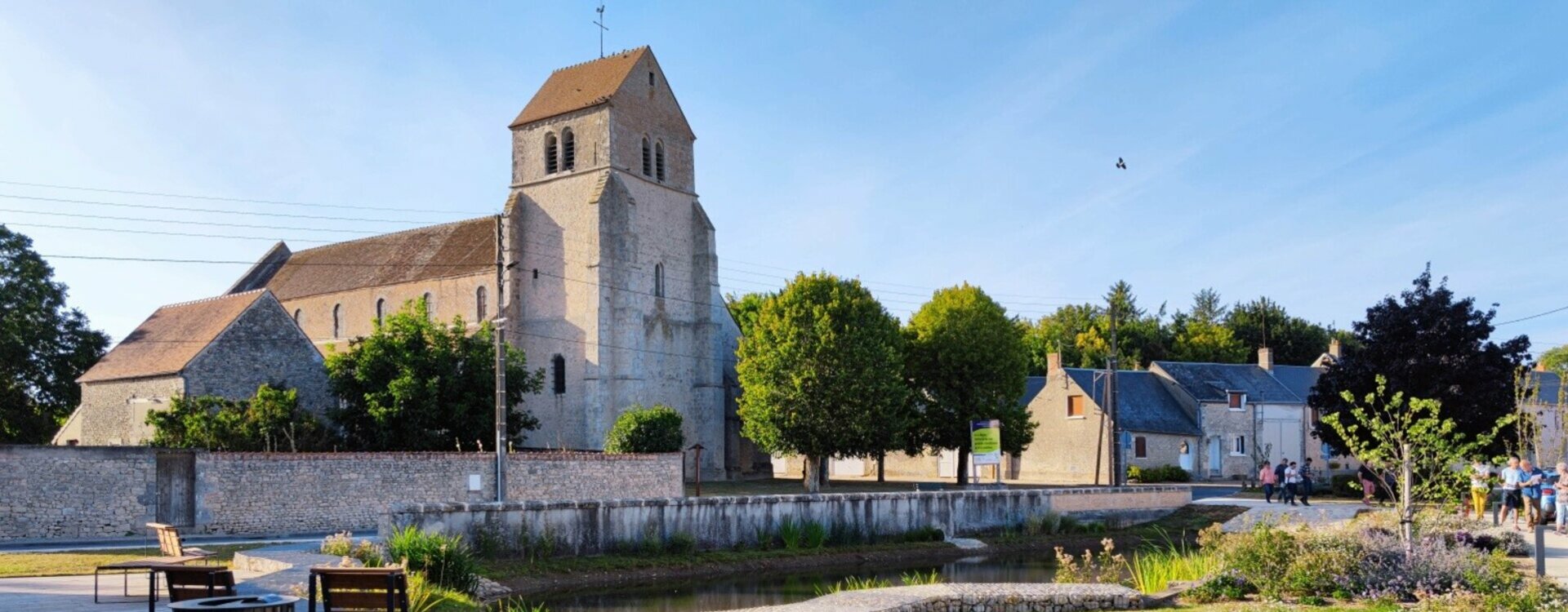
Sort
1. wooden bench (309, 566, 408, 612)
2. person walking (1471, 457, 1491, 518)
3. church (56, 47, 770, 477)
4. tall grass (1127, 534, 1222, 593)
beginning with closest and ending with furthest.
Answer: wooden bench (309, 566, 408, 612) < tall grass (1127, 534, 1222, 593) < person walking (1471, 457, 1491, 518) < church (56, 47, 770, 477)

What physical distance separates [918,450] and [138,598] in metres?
35.0

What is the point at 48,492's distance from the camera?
76.1 ft

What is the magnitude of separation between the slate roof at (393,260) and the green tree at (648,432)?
1376 cm

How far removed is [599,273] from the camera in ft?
158

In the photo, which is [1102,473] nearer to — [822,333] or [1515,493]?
[822,333]

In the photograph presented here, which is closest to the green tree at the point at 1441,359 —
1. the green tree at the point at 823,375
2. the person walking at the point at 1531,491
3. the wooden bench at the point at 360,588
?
the person walking at the point at 1531,491

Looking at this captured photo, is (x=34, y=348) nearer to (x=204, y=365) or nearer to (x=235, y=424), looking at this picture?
(x=204, y=365)

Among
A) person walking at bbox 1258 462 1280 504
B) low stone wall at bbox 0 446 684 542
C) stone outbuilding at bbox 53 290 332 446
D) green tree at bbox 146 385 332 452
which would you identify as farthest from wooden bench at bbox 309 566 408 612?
person walking at bbox 1258 462 1280 504

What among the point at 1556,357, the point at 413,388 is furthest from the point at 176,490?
the point at 1556,357

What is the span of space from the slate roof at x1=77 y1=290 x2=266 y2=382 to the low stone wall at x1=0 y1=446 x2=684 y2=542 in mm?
12438

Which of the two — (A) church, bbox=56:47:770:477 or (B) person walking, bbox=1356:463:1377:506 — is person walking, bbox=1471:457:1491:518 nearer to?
(B) person walking, bbox=1356:463:1377:506

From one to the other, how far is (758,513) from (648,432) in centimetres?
1178

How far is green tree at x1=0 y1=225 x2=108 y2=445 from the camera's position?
41.5 meters

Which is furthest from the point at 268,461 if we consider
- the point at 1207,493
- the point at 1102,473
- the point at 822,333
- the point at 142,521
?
the point at 1102,473
